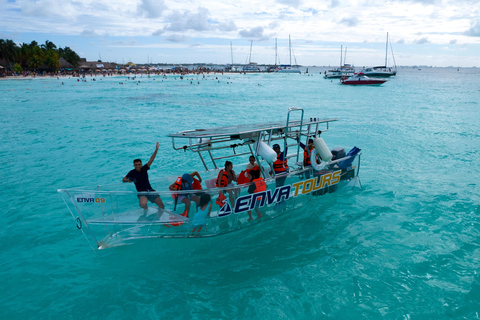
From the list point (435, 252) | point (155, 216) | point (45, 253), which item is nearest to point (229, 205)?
point (155, 216)

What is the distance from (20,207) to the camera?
1029 centimetres

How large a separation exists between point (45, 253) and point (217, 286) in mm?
4743

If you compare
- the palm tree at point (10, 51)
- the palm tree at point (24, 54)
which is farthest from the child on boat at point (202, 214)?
the palm tree at point (24, 54)

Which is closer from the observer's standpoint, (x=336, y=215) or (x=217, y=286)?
(x=217, y=286)

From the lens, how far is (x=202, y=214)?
720 centimetres

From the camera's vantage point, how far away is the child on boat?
23.5 ft

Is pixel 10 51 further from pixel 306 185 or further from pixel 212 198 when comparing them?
pixel 306 185

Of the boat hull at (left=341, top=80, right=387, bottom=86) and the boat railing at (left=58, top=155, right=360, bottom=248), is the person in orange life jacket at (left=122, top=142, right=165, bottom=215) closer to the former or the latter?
the boat railing at (left=58, top=155, right=360, bottom=248)

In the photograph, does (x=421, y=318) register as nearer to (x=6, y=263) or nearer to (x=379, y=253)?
(x=379, y=253)

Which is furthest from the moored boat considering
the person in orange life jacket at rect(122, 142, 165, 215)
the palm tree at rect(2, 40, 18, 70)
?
the palm tree at rect(2, 40, 18, 70)

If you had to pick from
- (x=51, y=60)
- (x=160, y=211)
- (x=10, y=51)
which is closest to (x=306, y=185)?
(x=160, y=211)

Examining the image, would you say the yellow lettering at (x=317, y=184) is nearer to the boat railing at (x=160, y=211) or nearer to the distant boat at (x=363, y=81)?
the boat railing at (x=160, y=211)

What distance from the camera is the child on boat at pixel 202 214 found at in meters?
7.15

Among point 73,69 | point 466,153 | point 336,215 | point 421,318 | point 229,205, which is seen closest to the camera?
point 421,318
